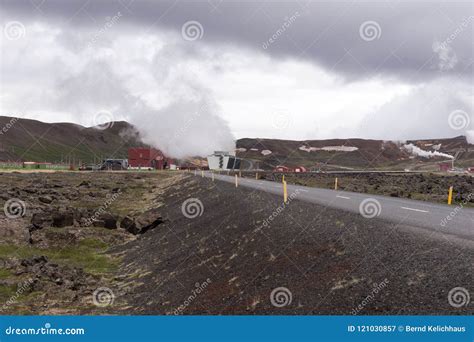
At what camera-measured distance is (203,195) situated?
4197 cm

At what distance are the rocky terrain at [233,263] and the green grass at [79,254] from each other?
5 cm

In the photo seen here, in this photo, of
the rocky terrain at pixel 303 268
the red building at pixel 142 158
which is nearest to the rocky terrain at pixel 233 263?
the rocky terrain at pixel 303 268

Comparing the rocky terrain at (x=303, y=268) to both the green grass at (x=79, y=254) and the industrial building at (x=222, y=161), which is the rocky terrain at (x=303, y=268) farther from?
the industrial building at (x=222, y=161)

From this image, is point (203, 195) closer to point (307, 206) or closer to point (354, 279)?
point (307, 206)

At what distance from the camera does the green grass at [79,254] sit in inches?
904

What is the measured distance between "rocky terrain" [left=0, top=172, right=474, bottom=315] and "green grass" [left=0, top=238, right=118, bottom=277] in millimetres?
51

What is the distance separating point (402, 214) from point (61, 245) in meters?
16.7

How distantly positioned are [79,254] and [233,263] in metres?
11.5

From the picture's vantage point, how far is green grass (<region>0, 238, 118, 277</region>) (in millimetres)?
22969

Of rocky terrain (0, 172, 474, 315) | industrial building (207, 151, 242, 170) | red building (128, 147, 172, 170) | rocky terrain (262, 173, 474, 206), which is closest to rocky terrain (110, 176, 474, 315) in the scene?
rocky terrain (0, 172, 474, 315)

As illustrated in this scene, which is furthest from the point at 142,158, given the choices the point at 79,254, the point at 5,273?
the point at 5,273

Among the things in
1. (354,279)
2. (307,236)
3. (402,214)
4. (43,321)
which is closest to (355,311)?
(354,279)

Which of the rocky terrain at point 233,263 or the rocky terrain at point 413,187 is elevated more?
the rocky terrain at point 413,187

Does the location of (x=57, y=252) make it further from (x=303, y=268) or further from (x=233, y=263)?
(x=303, y=268)
